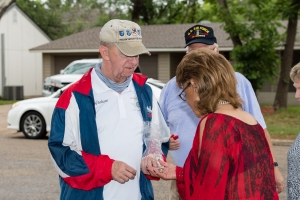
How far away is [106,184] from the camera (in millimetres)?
3650

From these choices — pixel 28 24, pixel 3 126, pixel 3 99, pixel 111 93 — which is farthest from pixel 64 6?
pixel 111 93

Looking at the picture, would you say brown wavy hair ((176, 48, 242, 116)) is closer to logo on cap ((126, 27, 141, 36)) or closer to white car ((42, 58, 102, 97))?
logo on cap ((126, 27, 141, 36))

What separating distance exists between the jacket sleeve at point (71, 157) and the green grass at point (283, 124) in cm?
1201


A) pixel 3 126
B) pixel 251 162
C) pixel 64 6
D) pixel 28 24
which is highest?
pixel 64 6

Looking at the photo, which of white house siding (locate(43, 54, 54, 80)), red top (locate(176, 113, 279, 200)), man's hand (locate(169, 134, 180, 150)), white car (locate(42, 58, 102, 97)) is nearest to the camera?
red top (locate(176, 113, 279, 200))

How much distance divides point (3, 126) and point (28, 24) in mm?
21411

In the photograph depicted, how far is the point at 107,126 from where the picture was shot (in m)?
3.66

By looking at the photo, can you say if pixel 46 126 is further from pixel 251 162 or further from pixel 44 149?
pixel 251 162

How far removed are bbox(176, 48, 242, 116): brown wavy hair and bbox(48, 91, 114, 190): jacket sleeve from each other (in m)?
0.78

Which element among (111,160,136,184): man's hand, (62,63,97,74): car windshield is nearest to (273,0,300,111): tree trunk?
(62,63,97,74): car windshield

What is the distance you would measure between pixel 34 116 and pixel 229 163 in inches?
481

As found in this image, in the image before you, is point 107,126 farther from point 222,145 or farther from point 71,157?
point 222,145

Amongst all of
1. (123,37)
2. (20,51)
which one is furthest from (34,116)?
(20,51)

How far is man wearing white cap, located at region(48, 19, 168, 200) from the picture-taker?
3.49m
